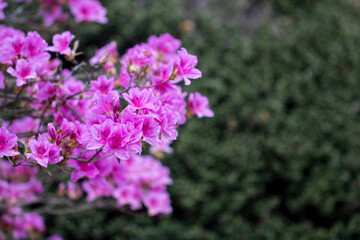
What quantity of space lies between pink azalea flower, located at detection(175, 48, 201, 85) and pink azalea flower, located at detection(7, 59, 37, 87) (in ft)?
1.59

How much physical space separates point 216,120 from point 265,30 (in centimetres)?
144

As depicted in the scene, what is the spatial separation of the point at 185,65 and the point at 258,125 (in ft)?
7.42

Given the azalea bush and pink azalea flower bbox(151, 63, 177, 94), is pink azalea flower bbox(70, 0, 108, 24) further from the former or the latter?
pink azalea flower bbox(151, 63, 177, 94)

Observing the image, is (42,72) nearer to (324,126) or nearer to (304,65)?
(324,126)

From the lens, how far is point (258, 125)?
3285 millimetres

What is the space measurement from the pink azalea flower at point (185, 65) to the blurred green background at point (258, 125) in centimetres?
170

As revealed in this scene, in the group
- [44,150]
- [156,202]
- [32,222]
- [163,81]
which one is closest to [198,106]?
[163,81]

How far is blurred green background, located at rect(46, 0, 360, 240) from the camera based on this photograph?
269cm

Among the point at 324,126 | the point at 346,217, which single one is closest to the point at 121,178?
the point at 346,217

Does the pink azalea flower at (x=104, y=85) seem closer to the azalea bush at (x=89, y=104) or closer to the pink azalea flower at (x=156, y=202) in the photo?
the azalea bush at (x=89, y=104)

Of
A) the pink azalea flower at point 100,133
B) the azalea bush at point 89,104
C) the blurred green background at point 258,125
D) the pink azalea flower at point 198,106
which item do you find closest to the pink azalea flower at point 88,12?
the azalea bush at point 89,104

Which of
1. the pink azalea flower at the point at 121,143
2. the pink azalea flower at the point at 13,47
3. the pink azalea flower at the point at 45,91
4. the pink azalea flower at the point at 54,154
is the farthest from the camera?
the pink azalea flower at the point at 45,91

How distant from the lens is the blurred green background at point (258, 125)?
269 cm

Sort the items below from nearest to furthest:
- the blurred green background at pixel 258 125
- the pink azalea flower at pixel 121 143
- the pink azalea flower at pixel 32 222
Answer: the pink azalea flower at pixel 121 143, the pink azalea flower at pixel 32 222, the blurred green background at pixel 258 125
